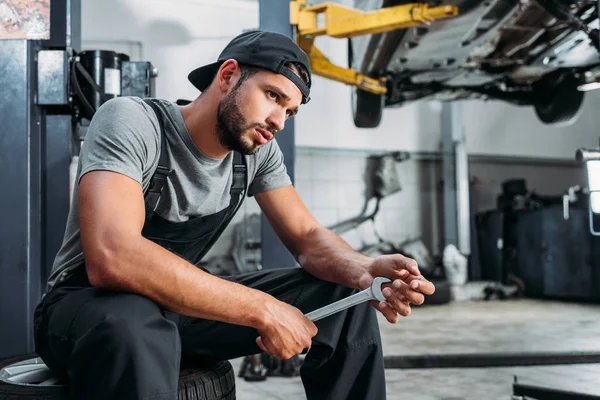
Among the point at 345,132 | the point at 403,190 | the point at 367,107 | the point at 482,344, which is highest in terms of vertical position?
the point at 345,132

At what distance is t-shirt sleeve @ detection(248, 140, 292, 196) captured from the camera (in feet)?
4.80

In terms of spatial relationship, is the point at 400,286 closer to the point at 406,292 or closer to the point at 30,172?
the point at 406,292

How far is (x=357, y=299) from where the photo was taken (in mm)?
1173

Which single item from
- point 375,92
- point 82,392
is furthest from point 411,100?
point 82,392

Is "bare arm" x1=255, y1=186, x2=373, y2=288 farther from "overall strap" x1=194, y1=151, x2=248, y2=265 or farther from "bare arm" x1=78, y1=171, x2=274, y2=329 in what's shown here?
"bare arm" x1=78, y1=171, x2=274, y2=329

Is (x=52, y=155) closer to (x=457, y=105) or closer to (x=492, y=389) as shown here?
(x=492, y=389)

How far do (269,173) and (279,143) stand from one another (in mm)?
1082

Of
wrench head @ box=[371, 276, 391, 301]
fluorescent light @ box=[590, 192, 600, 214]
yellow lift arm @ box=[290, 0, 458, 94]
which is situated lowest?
wrench head @ box=[371, 276, 391, 301]

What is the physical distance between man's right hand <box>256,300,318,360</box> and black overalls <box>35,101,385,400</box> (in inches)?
4.6

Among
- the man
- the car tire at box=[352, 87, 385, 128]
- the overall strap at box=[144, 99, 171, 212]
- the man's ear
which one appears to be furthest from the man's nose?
the car tire at box=[352, 87, 385, 128]

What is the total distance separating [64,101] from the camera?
1.80m

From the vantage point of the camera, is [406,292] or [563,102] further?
[563,102]

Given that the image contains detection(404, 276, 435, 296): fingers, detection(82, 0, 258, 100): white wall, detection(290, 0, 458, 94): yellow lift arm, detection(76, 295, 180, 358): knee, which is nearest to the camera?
detection(76, 295, 180, 358): knee

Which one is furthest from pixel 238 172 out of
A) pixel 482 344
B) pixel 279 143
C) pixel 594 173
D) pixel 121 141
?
pixel 482 344
